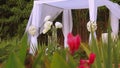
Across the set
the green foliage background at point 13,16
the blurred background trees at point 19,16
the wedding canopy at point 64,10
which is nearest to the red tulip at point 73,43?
the wedding canopy at point 64,10

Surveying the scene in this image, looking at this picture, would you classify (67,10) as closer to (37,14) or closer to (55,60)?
(37,14)

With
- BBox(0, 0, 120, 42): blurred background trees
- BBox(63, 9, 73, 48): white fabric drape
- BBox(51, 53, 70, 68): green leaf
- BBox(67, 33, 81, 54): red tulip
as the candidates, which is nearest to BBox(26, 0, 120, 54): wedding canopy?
BBox(63, 9, 73, 48): white fabric drape

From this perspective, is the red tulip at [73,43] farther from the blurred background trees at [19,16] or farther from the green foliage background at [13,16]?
the green foliage background at [13,16]

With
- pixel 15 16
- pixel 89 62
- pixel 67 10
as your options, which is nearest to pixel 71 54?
pixel 89 62

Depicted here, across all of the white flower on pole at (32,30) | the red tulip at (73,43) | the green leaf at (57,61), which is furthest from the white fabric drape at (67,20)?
the green leaf at (57,61)

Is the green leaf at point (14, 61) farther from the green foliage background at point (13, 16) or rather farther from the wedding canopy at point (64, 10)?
the green foliage background at point (13, 16)

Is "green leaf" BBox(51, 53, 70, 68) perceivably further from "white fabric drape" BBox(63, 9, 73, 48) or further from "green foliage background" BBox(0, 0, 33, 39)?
"green foliage background" BBox(0, 0, 33, 39)

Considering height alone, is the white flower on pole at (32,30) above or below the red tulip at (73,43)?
below

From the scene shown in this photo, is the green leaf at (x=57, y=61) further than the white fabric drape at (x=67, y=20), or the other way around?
the white fabric drape at (x=67, y=20)

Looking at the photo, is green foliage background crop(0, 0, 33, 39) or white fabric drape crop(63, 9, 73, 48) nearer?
white fabric drape crop(63, 9, 73, 48)

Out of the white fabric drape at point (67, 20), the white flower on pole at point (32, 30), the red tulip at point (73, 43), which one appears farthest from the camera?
the white fabric drape at point (67, 20)

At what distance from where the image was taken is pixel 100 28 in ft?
33.8

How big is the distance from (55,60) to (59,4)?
8362mm

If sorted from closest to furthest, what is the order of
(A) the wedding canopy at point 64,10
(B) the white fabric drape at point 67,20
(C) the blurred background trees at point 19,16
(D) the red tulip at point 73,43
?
(D) the red tulip at point 73,43 < (A) the wedding canopy at point 64,10 < (B) the white fabric drape at point 67,20 < (C) the blurred background trees at point 19,16
